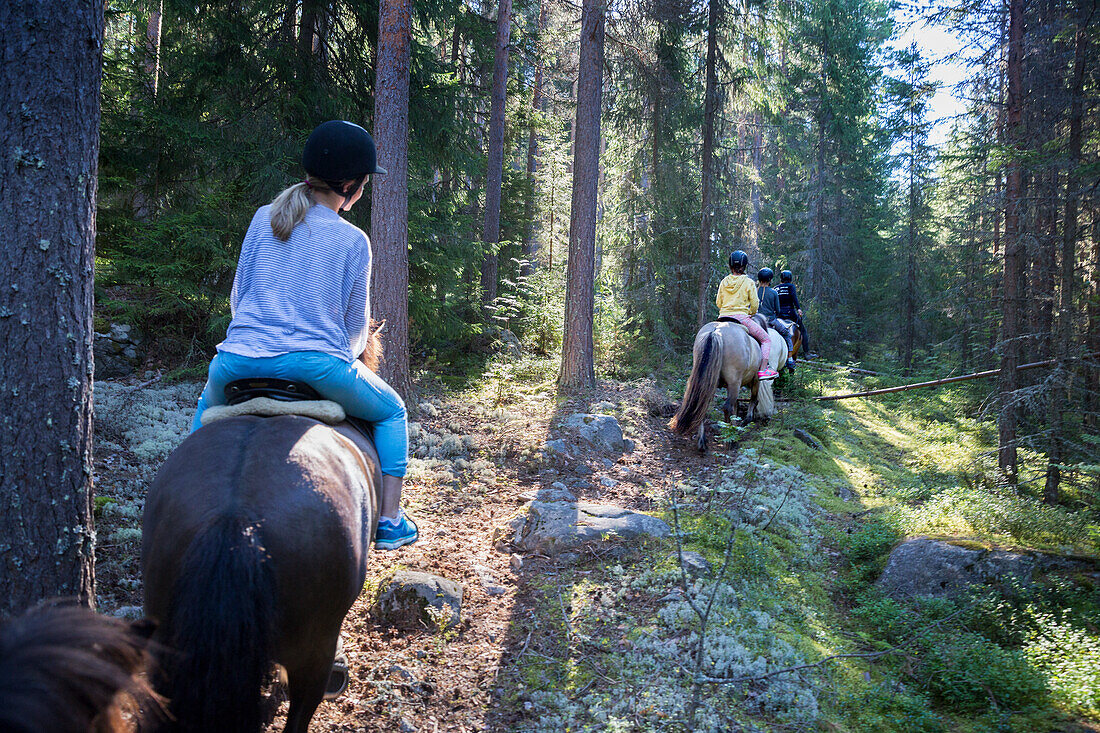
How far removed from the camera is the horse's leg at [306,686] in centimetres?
220

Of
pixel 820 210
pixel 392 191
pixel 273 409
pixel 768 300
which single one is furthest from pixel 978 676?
pixel 820 210

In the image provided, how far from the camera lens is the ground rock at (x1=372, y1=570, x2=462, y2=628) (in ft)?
12.8

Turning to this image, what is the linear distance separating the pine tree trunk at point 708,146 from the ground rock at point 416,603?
11751 mm

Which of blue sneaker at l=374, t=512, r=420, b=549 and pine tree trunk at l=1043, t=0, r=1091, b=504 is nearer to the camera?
blue sneaker at l=374, t=512, r=420, b=549

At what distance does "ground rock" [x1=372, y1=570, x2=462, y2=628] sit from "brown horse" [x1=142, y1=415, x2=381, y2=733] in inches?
64.1

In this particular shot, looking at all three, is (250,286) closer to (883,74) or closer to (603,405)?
(603,405)

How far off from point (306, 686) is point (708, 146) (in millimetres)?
14491

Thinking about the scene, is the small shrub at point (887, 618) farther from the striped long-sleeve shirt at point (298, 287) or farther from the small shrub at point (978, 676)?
the striped long-sleeve shirt at point (298, 287)

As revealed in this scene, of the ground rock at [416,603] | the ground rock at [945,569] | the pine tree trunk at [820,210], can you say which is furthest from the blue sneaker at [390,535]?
the pine tree trunk at [820,210]

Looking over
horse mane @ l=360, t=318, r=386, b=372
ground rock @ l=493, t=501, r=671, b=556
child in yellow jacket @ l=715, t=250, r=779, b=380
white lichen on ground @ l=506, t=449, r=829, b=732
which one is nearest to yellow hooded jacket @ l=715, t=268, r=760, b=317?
child in yellow jacket @ l=715, t=250, r=779, b=380

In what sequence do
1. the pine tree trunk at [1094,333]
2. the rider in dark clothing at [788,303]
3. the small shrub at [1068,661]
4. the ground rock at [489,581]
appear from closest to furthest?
the small shrub at [1068,661]
the ground rock at [489,581]
the pine tree trunk at [1094,333]
the rider in dark clothing at [788,303]

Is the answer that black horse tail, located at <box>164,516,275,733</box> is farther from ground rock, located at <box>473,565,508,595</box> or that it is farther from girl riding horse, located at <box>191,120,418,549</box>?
ground rock, located at <box>473,565,508,595</box>

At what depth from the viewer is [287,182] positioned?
9.09 meters

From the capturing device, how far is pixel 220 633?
1642 millimetres
